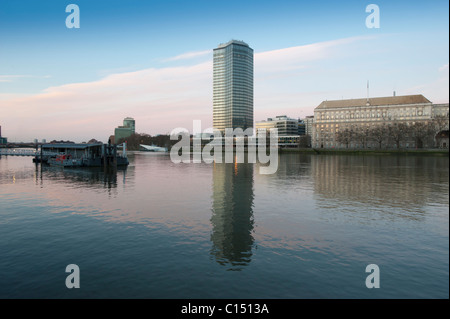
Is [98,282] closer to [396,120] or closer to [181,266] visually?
[181,266]

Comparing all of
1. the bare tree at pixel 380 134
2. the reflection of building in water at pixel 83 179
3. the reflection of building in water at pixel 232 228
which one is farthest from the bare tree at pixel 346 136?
the reflection of building in water at pixel 232 228

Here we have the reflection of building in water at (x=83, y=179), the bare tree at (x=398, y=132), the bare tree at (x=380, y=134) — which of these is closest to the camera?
the reflection of building in water at (x=83, y=179)

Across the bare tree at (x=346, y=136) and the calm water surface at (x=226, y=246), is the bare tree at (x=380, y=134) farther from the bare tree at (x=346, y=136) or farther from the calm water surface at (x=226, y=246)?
the calm water surface at (x=226, y=246)

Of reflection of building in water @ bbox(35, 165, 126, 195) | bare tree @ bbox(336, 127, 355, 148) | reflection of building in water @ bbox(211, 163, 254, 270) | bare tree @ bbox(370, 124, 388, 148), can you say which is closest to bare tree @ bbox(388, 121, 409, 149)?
bare tree @ bbox(370, 124, 388, 148)

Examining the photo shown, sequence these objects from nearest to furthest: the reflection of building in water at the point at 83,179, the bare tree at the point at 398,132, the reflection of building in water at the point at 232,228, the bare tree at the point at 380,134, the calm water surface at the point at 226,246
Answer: the calm water surface at the point at 226,246, the reflection of building in water at the point at 232,228, the reflection of building in water at the point at 83,179, the bare tree at the point at 398,132, the bare tree at the point at 380,134

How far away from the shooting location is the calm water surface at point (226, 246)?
13.8 meters

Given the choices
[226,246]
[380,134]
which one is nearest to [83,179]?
[226,246]

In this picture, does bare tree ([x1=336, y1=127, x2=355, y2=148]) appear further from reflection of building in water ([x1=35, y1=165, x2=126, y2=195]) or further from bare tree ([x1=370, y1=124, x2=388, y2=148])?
reflection of building in water ([x1=35, y1=165, x2=126, y2=195])

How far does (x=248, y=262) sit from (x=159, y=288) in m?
5.20

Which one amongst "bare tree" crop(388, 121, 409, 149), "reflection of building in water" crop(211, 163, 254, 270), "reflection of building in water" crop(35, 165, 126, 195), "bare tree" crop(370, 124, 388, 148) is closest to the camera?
"reflection of building in water" crop(211, 163, 254, 270)

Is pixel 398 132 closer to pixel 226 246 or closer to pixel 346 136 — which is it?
pixel 346 136

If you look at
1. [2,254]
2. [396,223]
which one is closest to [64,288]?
[2,254]

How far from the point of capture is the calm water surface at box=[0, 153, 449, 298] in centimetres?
1383

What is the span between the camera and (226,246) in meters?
19.2
